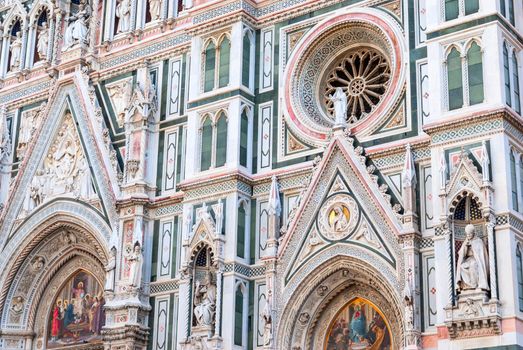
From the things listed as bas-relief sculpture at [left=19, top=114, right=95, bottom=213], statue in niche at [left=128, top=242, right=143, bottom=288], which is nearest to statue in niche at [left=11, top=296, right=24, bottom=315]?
bas-relief sculpture at [left=19, top=114, right=95, bottom=213]

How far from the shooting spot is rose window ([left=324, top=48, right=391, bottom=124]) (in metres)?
23.7

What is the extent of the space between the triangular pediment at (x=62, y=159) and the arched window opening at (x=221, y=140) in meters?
3.88

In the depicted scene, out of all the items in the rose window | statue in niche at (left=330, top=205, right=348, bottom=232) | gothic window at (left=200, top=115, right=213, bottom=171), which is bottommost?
statue in niche at (left=330, top=205, right=348, bottom=232)

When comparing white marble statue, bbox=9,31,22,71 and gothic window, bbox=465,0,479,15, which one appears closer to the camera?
gothic window, bbox=465,0,479,15

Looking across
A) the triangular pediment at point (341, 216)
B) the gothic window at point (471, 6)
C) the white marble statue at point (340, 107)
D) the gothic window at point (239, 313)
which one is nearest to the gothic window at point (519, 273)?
the triangular pediment at point (341, 216)

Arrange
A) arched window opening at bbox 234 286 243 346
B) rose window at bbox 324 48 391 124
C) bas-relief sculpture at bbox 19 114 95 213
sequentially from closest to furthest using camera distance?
arched window opening at bbox 234 286 243 346 < rose window at bbox 324 48 391 124 < bas-relief sculpture at bbox 19 114 95 213

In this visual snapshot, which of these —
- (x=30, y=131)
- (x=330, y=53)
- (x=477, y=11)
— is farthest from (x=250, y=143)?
(x=30, y=131)

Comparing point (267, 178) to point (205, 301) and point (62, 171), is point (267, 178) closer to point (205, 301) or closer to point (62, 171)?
point (205, 301)

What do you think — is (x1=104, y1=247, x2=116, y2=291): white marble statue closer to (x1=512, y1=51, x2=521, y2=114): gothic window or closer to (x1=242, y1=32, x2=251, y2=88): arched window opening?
(x1=242, y1=32, x2=251, y2=88): arched window opening

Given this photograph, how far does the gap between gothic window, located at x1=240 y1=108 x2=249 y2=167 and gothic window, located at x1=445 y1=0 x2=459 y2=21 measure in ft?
17.8

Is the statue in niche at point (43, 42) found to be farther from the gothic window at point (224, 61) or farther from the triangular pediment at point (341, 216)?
the triangular pediment at point (341, 216)

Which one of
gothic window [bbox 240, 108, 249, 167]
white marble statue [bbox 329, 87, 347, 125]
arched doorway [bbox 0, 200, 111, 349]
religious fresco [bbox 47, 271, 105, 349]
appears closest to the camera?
white marble statue [bbox 329, 87, 347, 125]

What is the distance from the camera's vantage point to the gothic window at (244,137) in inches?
957

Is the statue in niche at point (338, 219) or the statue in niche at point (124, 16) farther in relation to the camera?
the statue in niche at point (124, 16)
